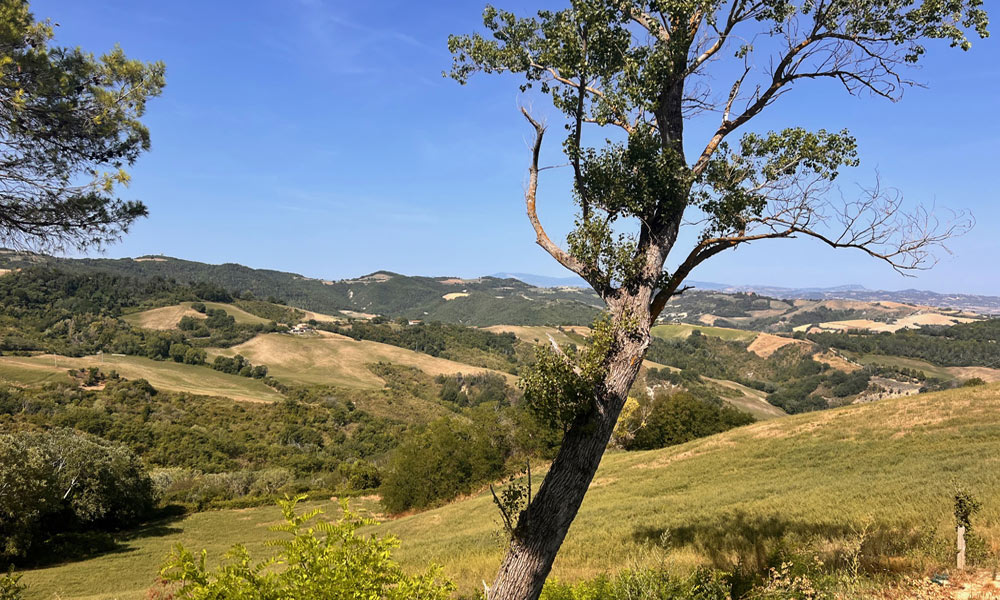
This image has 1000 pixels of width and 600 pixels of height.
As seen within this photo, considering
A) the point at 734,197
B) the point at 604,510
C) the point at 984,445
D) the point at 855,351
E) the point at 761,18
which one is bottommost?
the point at 855,351

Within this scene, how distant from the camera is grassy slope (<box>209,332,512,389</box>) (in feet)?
424

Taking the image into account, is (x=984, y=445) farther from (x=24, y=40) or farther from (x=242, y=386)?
(x=242, y=386)

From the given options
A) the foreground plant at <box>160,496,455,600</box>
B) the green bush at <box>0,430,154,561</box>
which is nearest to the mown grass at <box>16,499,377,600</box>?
the green bush at <box>0,430,154,561</box>

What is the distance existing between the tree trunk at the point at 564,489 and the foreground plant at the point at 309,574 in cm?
128

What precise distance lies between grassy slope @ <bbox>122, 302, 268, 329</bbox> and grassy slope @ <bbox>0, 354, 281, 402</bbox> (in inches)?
1520

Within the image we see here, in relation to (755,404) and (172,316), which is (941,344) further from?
(172,316)

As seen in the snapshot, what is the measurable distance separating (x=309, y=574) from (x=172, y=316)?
195 m

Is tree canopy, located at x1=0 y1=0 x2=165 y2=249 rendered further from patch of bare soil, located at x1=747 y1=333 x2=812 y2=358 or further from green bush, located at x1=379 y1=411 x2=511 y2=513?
patch of bare soil, located at x1=747 y1=333 x2=812 y2=358

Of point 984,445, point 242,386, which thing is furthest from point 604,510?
point 242,386

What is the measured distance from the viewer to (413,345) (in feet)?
607

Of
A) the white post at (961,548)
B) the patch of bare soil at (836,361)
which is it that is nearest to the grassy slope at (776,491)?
the white post at (961,548)

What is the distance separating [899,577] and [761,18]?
7917 millimetres

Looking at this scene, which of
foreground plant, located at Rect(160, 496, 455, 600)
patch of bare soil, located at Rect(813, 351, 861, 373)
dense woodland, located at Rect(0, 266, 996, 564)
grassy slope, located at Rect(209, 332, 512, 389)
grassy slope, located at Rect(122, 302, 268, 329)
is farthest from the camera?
grassy slope, located at Rect(122, 302, 268, 329)

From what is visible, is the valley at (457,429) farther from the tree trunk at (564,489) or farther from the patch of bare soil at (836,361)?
the patch of bare soil at (836,361)
